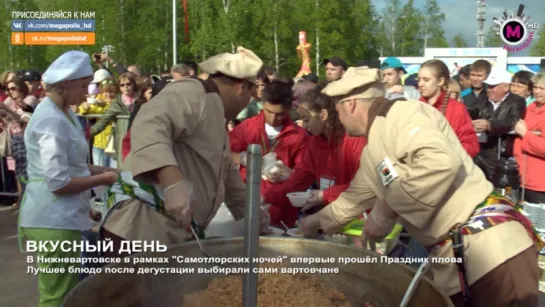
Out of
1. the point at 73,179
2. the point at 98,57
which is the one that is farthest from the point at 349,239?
the point at 98,57

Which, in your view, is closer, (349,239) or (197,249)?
(197,249)

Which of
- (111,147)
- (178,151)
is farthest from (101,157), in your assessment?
(178,151)

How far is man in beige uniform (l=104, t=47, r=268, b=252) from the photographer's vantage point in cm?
210

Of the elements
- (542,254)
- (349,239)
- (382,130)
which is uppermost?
(382,130)

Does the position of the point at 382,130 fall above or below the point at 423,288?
above

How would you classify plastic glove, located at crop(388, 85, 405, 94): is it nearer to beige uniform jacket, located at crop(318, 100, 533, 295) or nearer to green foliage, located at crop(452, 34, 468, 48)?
beige uniform jacket, located at crop(318, 100, 533, 295)

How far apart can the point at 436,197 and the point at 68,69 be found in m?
2.12

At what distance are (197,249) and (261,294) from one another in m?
0.29

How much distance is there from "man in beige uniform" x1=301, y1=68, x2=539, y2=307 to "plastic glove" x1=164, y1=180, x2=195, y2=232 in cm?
83

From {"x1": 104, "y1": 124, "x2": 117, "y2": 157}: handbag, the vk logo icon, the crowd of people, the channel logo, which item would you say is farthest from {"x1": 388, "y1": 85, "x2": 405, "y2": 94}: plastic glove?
the vk logo icon

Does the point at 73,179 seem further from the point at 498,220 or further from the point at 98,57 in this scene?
the point at 98,57

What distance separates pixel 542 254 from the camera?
5.49m

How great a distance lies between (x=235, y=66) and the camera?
101 inches

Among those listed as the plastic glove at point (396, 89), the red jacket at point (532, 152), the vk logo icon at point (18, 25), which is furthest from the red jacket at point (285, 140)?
the vk logo icon at point (18, 25)
